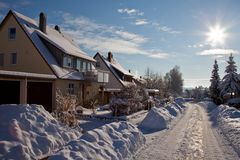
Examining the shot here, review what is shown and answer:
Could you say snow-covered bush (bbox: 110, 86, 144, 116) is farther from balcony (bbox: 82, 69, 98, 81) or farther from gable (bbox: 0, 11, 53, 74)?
gable (bbox: 0, 11, 53, 74)

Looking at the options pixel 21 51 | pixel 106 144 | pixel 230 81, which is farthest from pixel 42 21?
pixel 230 81

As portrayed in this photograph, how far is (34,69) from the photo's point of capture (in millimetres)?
27406

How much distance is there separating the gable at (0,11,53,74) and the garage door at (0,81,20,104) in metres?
6.96

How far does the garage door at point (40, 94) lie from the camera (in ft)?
70.9

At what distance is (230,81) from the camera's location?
51688mm

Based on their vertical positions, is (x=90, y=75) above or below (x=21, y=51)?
below

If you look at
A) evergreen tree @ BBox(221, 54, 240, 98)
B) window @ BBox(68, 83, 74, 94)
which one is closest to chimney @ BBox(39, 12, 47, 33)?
window @ BBox(68, 83, 74, 94)

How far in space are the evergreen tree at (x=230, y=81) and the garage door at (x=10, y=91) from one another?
40.5 m

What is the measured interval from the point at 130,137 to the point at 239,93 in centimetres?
4585

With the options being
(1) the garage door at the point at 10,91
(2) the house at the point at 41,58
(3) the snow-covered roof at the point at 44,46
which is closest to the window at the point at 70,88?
(2) the house at the point at 41,58

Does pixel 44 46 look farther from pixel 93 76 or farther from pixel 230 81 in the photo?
pixel 230 81

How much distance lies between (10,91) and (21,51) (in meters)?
9.14

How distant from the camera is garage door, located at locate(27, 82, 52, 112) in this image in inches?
851

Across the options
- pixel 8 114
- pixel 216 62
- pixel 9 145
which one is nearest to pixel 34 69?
pixel 8 114
